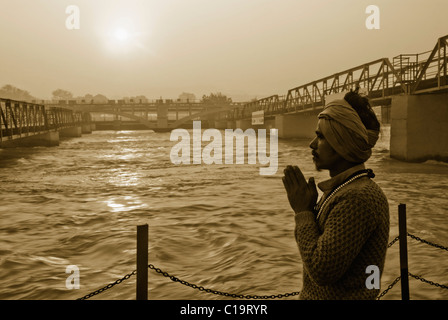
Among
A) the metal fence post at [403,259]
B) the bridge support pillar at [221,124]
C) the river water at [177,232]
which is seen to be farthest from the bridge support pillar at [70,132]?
the metal fence post at [403,259]

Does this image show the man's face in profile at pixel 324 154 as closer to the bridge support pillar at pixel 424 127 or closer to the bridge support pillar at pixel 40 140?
the bridge support pillar at pixel 424 127

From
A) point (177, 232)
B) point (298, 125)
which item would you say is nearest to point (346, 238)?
point (177, 232)

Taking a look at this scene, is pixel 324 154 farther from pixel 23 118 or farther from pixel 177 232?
pixel 23 118

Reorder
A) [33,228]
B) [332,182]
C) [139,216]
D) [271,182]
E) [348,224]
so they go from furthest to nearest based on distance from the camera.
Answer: [271,182] → [139,216] → [33,228] → [332,182] → [348,224]

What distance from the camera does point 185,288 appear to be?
7.35m

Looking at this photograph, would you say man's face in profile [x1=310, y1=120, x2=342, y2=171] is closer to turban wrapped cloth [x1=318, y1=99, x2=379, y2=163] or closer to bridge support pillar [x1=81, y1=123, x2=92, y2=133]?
turban wrapped cloth [x1=318, y1=99, x2=379, y2=163]

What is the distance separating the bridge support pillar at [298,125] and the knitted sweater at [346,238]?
57.8m

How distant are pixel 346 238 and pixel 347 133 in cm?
57

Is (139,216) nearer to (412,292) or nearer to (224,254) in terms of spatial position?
(224,254)

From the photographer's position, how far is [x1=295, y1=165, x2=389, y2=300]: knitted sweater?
2.35 meters

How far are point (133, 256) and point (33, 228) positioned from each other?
3890 mm

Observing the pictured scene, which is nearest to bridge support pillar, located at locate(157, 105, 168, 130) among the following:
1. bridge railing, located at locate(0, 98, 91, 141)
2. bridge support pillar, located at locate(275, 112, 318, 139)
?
Result: bridge railing, located at locate(0, 98, 91, 141)

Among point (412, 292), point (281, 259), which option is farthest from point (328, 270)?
point (281, 259)

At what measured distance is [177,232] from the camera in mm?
11031
